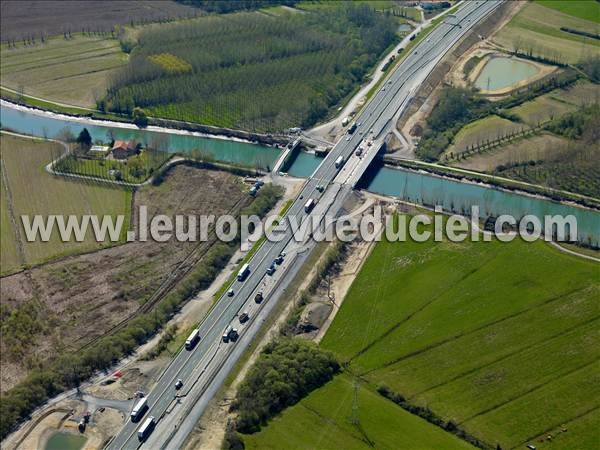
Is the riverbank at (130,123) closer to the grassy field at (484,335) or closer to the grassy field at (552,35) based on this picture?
the grassy field at (484,335)

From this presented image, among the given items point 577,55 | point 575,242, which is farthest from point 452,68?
point 575,242

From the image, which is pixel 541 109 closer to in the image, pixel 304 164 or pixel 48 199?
pixel 304 164

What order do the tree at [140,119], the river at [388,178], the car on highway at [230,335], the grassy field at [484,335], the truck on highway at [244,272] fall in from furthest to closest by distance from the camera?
1. the tree at [140,119]
2. the river at [388,178]
3. the truck on highway at [244,272]
4. the car on highway at [230,335]
5. the grassy field at [484,335]

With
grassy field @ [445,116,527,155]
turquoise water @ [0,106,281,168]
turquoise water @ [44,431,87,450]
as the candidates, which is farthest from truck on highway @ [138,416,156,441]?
grassy field @ [445,116,527,155]

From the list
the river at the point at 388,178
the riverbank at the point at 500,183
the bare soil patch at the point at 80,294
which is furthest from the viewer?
the riverbank at the point at 500,183

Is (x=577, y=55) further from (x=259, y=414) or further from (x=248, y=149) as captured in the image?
(x=259, y=414)

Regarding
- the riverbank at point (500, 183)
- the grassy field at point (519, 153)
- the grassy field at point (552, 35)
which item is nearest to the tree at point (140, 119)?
the riverbank at point (500, 183)

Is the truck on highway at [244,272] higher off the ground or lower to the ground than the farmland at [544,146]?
lower
